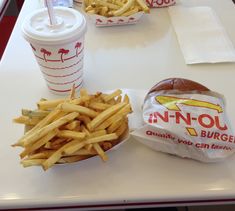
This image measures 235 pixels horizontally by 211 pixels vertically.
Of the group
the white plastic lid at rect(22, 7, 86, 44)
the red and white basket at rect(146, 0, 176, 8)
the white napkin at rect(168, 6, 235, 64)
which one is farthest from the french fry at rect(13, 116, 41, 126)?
the red and white basket at rect(146, 0, 176, 8)

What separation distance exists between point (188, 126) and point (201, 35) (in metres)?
0.58

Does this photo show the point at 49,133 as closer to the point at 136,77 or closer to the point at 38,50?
the point at 38,50

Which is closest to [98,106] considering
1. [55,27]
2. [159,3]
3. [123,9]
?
[55,27]

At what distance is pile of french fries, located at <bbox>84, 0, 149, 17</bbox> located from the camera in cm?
110

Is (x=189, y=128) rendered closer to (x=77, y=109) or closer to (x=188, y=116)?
(x=188, y=116)

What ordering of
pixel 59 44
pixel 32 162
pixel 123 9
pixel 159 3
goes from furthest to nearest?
pixel 159 3, pixel 123 9, pixel 59 44, pixel 32 162

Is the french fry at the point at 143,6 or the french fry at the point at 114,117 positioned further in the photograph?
the french fry at the point at 143,6

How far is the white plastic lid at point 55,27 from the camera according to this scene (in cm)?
75

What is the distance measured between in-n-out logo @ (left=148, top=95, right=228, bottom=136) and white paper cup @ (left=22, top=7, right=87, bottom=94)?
0.92ft

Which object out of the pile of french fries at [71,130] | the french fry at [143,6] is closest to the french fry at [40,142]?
the pile of french fries at [71,130]

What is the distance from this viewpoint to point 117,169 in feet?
2.26

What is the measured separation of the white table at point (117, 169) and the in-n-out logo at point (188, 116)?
4.0 inches

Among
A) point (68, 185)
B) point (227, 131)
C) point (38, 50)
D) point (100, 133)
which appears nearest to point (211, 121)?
point (227, 131)

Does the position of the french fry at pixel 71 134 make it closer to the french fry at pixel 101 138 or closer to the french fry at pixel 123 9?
the french fry at pixel 101 138
